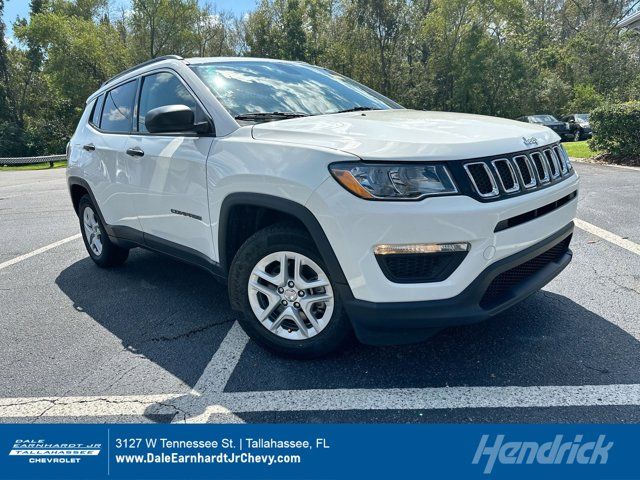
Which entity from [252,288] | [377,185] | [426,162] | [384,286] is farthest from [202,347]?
[426,162]

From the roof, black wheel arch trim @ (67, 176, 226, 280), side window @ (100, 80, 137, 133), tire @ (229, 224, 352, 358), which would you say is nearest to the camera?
tire @ (229, 224, 352, 358)

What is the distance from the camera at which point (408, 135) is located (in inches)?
97.8

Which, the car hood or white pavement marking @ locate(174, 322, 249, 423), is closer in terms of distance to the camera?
the car hood

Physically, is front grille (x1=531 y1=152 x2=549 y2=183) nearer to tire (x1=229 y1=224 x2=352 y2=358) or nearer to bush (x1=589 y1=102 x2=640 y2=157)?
tire (x1=229 y1=224 x2=352 y2=358)

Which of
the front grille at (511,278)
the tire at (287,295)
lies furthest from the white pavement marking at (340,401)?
the front grille at (511,278)

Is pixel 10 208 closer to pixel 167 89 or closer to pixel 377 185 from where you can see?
pixel 167 89

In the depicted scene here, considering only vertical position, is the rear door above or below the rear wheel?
above

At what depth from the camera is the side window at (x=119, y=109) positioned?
406 centimetres

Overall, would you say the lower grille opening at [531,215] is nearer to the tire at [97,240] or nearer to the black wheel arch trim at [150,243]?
the black wheel arch trim at [150,243]

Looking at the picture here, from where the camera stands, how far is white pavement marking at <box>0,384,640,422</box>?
98.1 inches

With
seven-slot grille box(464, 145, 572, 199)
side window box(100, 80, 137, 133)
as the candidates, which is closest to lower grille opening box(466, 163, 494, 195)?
seven-slot grille box(464, 145, 572, 199)

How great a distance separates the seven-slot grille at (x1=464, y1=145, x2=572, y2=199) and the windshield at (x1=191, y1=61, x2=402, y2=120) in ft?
4.40

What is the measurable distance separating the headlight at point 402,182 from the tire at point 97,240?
3.23 metres

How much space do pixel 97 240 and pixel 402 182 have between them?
3.73m
